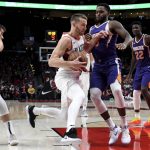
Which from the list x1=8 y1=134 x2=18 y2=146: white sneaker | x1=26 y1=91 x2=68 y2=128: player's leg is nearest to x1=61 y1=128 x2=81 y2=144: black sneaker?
x1=26 y1=91 x2=68 y2=128: player's leg

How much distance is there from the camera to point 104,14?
5.02m

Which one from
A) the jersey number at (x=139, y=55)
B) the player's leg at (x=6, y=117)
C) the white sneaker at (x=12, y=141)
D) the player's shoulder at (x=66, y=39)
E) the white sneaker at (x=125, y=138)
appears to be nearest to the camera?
the player's shoulder at (x=66, y=39)

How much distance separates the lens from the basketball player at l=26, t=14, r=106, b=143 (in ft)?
13.7

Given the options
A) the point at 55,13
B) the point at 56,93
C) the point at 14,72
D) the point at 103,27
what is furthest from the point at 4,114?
the point at 55,13

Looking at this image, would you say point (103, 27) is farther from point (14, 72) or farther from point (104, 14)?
point (14, 72)

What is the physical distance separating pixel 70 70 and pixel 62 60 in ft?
1.21

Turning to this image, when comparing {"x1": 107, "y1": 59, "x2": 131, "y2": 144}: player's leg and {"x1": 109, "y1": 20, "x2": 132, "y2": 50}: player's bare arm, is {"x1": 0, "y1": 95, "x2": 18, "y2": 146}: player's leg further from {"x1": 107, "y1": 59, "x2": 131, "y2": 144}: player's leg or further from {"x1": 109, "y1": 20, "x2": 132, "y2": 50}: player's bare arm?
{"x1": 109, "y1": 20, "x2": 132, "y2": 50}: player's bare arm

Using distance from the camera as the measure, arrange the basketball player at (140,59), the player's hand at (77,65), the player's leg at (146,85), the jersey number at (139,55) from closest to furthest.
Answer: the player's hand at (77,65), the player's leg at (146,85), the basketball player at (140,59), the jersey number at (139,55)

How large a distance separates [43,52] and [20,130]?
14.0 meters

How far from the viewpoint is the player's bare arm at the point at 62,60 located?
13.6 ft

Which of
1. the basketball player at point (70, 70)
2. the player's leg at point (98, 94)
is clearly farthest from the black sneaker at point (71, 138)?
the player's leg at point (98, 94)

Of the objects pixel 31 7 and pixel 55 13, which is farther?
pixel 55 13

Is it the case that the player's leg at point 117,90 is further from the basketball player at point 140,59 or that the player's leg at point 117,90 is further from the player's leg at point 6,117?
the basketball player at point 140,59

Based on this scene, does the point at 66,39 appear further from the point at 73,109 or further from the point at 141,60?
the point at 141,60
